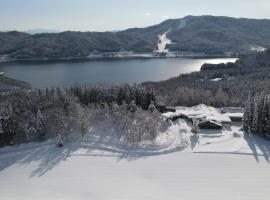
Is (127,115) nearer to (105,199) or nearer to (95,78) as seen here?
(105,199)

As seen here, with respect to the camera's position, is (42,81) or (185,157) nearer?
(185,157)

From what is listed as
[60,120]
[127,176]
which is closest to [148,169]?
[127,176]

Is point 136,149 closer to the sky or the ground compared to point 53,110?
closer to the ground

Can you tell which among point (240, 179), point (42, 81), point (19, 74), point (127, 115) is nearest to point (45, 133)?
point (127, 115)

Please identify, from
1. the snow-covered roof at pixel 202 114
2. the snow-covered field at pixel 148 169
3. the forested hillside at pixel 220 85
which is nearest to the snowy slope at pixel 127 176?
the snow-covered field at pixel 148 169

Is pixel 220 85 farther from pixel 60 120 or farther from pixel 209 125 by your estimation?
pixel 60 120

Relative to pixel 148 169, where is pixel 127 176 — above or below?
below
